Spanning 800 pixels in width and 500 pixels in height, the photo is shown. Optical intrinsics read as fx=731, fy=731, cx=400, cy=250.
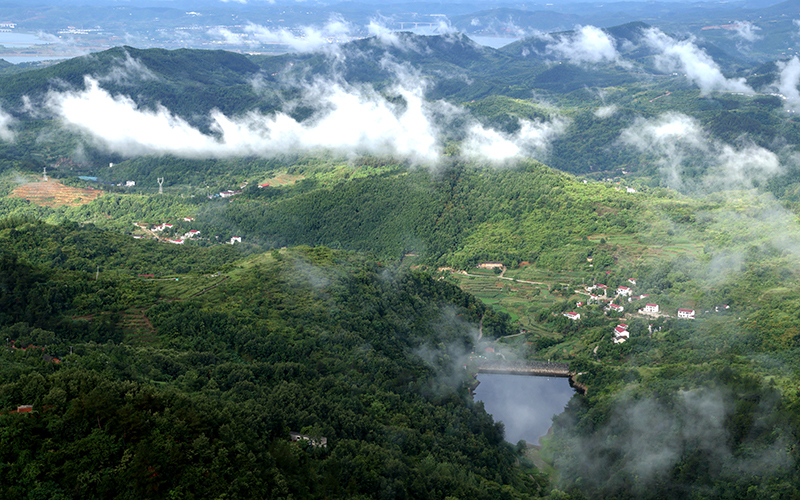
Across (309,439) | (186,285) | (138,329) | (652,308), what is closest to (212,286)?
(186,285)

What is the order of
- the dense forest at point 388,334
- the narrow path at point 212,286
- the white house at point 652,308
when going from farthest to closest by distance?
the white house at point 652,308 → the narrow path at point 212,286 → the dense forest at point 388,334

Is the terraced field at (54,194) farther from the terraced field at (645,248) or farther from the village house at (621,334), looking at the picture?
the village house at (621,334)

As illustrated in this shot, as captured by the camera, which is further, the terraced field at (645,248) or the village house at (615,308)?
the terraced field at (645,248)

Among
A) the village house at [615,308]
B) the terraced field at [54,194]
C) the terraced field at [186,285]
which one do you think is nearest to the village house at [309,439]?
the terraced field at [186,285]

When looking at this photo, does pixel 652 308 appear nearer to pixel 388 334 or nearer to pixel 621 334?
pixel 621 334

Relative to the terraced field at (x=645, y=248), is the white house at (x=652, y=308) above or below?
below

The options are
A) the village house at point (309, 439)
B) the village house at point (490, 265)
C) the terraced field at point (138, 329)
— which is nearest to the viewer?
the village house at point (309, 439)
